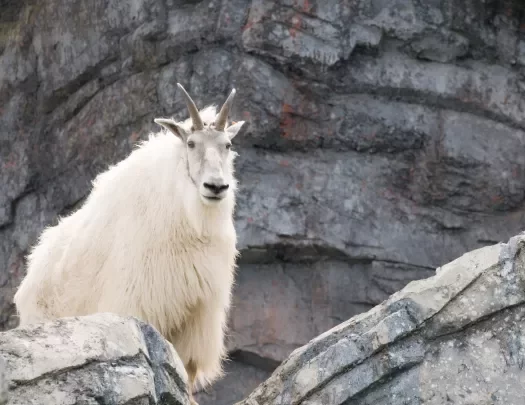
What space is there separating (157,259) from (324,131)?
4.28 m

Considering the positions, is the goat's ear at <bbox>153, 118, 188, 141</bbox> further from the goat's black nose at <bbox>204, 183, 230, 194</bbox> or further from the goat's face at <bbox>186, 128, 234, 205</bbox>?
the goat's black nose at <bbox>204, 183, 230, 194</bbox>

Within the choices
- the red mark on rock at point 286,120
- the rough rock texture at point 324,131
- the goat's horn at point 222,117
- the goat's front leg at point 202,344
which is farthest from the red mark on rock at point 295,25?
the goat's front leg at point 202,344

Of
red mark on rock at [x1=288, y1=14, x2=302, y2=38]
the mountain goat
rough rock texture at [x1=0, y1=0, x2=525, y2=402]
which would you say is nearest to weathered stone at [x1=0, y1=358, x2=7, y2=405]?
the mountain goat

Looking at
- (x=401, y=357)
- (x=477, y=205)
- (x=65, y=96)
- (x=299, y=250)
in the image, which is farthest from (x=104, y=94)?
(x=401, y=357)

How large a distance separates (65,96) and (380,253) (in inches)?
166

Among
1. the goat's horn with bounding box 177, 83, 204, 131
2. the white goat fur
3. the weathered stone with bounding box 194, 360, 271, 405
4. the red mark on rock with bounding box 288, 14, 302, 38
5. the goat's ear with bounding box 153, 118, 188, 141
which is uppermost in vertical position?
the red mark on rock with bounding box 288, 14, 302, 38

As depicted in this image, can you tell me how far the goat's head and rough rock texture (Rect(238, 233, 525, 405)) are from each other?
2447 mm

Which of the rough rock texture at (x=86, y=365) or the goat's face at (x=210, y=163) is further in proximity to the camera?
the goat's face at (x=210, y=163)

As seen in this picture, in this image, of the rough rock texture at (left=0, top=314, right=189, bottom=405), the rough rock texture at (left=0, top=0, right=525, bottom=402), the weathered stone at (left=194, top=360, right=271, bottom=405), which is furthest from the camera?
the rough rock texture at (left=0, top=0, right=525, bottom=402)

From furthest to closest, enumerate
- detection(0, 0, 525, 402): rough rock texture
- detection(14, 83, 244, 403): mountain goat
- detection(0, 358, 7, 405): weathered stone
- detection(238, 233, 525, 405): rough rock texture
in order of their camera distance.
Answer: detection(0, 0, 525, 402): rough rock texture < detection(14, 83, 244, 403): mountain goat < detection(238, 233, 525, 405): rough rock texture < detection(0, 358, 7, 405): weathered stone

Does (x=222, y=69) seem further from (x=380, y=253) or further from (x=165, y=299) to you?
(x=165, y=299)

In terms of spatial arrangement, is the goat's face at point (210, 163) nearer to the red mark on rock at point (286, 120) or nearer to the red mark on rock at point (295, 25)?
the red mark on rock at point (286, 120)

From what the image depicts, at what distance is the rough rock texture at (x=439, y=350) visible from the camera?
18.3ft

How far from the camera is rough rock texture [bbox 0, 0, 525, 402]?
1177 cm
